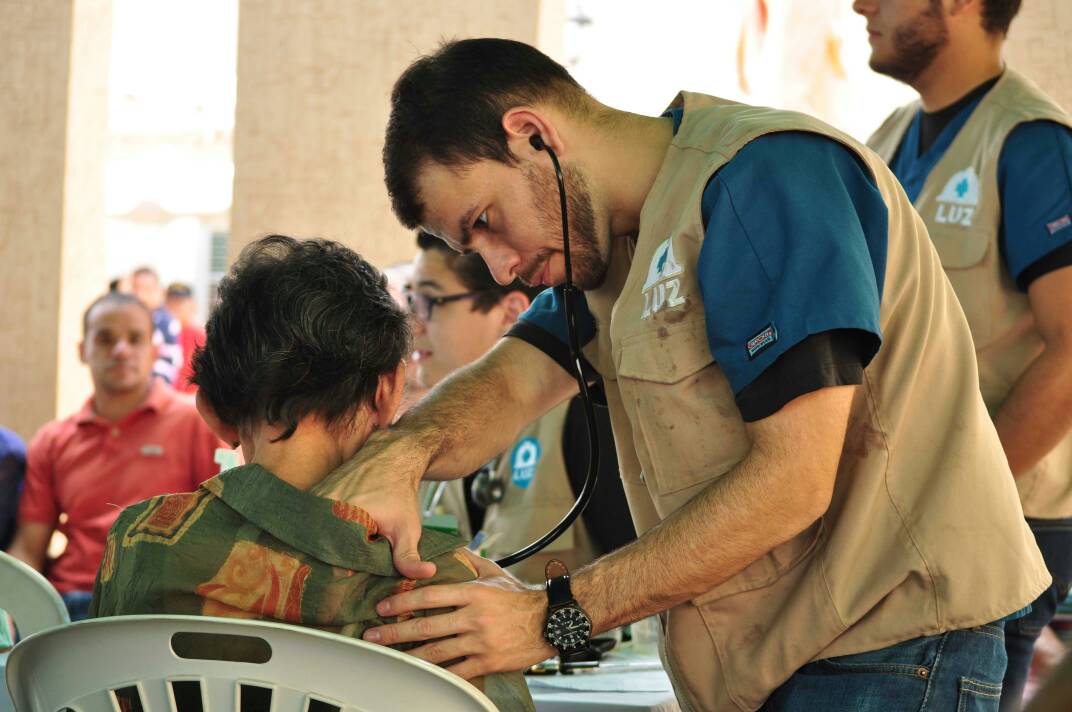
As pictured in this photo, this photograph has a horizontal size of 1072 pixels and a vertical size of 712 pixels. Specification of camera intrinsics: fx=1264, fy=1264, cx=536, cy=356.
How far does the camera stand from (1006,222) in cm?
215

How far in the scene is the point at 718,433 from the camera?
1.47 m

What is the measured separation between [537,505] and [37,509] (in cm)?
215

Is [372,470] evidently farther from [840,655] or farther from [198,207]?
[198,207]

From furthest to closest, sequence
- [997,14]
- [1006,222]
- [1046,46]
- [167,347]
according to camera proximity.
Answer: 1. [167,347]
2. [1046,46]
3. [997,14]
4. [1006,222]

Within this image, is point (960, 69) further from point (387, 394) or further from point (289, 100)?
point (289, 100)

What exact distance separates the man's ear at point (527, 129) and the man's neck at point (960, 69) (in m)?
1.02

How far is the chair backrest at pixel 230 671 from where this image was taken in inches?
44.4

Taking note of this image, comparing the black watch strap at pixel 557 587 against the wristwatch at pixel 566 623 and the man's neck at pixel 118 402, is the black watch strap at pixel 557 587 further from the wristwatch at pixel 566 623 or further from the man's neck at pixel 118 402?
the man's neck at pixel 118 402

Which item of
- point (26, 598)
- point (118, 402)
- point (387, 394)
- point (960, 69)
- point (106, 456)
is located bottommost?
point (106, 456)

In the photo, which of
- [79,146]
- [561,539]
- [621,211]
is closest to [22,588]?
[621,211]

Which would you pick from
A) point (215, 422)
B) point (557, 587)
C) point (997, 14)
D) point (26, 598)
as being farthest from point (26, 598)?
point (997, 14)

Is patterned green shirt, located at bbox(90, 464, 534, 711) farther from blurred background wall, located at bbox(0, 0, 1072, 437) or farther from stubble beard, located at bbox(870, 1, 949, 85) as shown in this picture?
blurred background wall, located at bbox(0, 0, 1072, 437)

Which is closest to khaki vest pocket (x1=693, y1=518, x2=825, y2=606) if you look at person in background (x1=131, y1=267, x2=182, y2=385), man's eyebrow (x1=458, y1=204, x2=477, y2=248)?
man's eyebrow (x1=458, y1=204, x2=477, y2=248)

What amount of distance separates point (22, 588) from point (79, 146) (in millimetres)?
4076
